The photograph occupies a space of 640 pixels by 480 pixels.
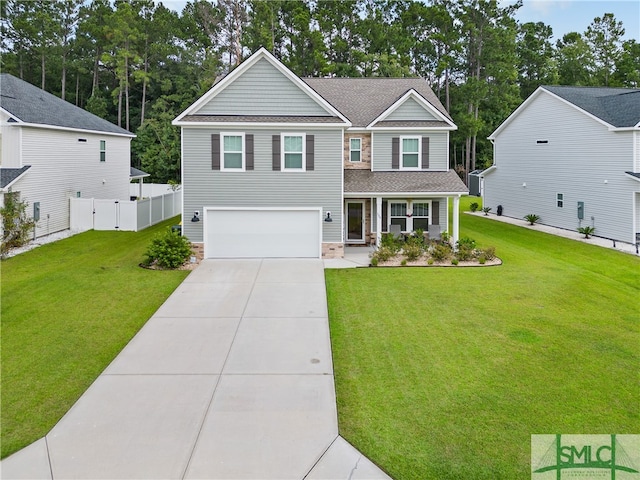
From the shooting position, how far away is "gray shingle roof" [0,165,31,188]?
61.6 ft

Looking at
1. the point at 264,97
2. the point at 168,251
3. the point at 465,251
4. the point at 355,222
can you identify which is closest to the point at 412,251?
the point at 465,251

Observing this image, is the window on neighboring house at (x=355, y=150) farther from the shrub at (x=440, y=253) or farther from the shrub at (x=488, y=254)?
the shrub at (x=488, y=254)

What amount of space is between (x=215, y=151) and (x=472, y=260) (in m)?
9.50

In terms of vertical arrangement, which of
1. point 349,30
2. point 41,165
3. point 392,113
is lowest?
point 41,165

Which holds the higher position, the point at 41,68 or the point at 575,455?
the point at 41,68

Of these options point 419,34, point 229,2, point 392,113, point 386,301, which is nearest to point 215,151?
point 392,113

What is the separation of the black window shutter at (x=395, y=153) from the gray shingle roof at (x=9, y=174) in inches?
560

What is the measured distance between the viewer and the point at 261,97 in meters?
17.7

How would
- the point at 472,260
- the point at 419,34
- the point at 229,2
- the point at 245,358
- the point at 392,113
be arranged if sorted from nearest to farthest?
the point at 245,358, the point at 472,260, the point at 392,113, the point at 229,2, the point at 419,34

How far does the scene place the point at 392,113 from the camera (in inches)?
776

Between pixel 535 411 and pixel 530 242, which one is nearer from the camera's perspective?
pixel 535 411

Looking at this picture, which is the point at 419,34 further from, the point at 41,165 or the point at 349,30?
the point at 41,165

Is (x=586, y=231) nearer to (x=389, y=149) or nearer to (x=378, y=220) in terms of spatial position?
(x=389, y=149)

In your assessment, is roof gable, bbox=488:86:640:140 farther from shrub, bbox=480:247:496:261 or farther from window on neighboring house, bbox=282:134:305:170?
window on neighboring house, bbox=282:134:305:170
